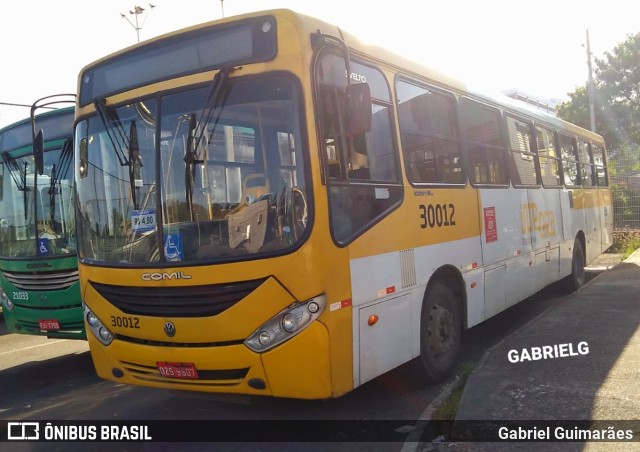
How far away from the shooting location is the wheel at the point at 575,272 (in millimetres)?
10797

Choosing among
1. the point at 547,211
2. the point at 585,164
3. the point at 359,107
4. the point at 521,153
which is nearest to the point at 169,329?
the point at 359,107

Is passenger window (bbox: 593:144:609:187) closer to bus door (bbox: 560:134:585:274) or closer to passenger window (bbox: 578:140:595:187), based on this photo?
passenger window (bbox: 578:140:595:187)

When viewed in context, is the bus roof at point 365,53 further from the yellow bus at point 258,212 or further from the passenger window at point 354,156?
the passenger window at point 354,156

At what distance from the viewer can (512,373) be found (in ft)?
18.1

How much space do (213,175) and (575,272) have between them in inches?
332

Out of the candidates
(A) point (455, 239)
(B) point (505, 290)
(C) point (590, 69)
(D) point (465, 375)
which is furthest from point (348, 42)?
(C) point (590, 69)

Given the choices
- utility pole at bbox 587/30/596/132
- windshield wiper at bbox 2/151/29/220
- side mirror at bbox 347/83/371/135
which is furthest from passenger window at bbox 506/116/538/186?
utility pole at bbox 587/30/596/132

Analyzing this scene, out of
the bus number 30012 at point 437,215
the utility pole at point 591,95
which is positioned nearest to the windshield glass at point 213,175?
the bus number 30012 at point 437,215

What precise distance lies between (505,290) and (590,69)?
2853 centimetres

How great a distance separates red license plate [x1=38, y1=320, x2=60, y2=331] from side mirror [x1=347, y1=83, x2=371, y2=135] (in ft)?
16.2

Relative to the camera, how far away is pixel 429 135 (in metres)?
6.09

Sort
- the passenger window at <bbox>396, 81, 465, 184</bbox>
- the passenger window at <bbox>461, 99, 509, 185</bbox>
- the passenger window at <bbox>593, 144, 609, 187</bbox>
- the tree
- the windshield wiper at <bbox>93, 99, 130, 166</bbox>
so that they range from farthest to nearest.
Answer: the tree → the passenger window at <bbox>593, 144, 609, 187</bbox> → the passenger window at <bbox>461, 99, 509, 185</bbox> → the passenger window at <bbox>396, 81, 465, 184</bbox> → the windshield wiper at <bbox>93, 99, 130, 166</bbox>

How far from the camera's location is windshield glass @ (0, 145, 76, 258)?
7.65 meters

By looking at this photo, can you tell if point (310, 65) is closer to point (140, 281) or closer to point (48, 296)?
point (140, 281)
